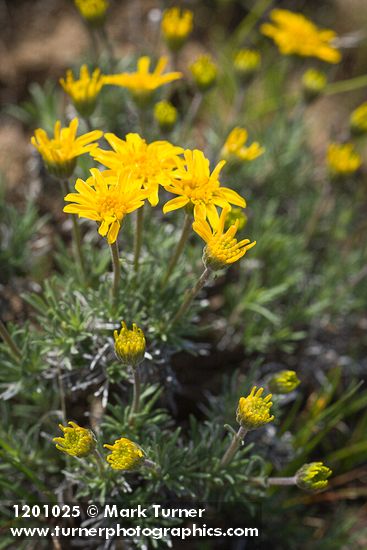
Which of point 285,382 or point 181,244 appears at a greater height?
point 181,244

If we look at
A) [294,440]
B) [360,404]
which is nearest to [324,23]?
[360,404]

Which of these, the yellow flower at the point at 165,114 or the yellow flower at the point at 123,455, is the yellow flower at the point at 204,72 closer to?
the yellow flower at the point at 165,114

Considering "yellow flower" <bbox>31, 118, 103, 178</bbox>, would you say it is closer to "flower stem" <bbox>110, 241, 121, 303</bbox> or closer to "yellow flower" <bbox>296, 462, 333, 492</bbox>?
"flower stem" <bbox>110, 241, 121, 303</bbox>

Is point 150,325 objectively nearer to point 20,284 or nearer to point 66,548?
point 20,284

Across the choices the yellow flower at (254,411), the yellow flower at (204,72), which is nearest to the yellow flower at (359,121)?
the yellow flower at (204,72)

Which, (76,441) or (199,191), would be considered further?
(199,191)

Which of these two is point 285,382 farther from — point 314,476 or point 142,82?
point 142,82

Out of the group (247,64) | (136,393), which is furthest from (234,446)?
(247,64)
